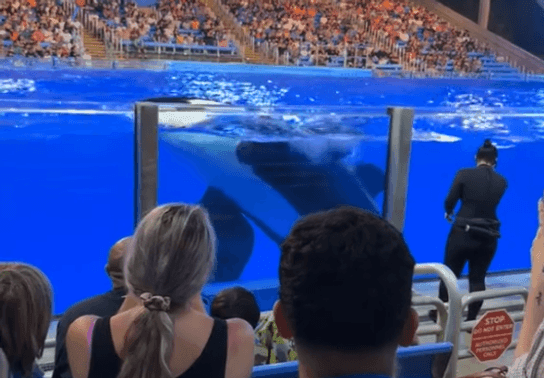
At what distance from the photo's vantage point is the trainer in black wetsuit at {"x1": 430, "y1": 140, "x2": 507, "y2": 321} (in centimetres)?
364

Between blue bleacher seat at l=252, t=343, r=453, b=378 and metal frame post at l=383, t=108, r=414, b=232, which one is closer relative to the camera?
blue bleacher seat at l=252, t=343, r=453, b=378

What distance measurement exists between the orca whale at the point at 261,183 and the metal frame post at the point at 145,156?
415 millimetres

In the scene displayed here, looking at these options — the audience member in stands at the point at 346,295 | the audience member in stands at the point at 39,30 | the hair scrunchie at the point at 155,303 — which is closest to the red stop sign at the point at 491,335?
the hair scrunchie at the point at 155,303

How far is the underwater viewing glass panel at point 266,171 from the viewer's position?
129 inches

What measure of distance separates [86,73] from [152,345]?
43.1ft

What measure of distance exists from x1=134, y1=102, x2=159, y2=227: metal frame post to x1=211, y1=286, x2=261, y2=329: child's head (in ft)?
3.11

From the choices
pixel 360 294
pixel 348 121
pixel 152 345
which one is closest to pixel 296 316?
pixel 360 294

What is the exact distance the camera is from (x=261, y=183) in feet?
10.9

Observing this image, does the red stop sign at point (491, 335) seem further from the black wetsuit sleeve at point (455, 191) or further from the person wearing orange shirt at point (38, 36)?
the person wearing orange shirt at point (38, 36)

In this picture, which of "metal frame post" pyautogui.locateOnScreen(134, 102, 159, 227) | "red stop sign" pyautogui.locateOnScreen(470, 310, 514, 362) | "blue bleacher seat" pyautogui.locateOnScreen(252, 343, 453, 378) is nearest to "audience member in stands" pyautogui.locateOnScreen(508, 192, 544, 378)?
"blue bleacher seat" pyautogui.locateOnScreen(252, 343, 453, 378)

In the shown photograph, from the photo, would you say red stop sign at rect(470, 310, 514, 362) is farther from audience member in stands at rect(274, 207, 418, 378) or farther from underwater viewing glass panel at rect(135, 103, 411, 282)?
audience member in stands at rect(274, 207, 418, 378)

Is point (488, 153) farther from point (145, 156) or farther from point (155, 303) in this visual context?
point (155, 303)

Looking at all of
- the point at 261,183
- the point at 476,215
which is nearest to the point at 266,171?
the point at 261,183

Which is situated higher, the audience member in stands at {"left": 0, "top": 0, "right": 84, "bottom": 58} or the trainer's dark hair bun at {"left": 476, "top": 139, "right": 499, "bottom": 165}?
the audience member in stands at {"left": 0, "top": 0, "right": 84, "bottom": 58}
